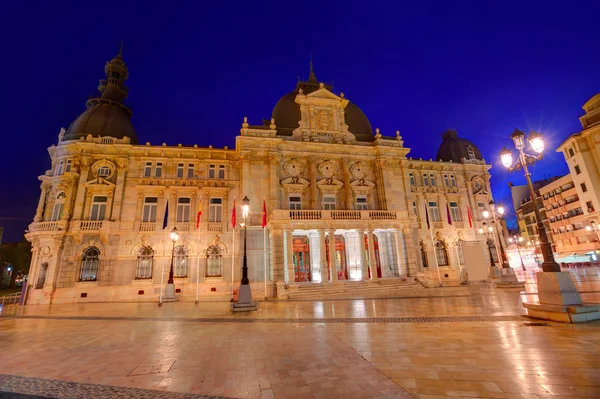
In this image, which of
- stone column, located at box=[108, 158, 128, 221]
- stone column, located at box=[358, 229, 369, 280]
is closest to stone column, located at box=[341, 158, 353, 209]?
stone column, located at box=[358, 229, 369, 280]

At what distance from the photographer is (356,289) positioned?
2258 cm

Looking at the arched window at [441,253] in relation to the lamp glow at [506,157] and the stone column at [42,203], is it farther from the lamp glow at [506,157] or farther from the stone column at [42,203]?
the stone column at [42,203]

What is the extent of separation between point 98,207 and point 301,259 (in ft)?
67.9

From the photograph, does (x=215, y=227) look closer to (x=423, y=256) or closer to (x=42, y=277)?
(x=42, y=277)

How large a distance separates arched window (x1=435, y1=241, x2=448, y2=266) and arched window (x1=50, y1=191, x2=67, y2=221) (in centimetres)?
Answer: 4064

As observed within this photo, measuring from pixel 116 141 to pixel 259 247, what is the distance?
61.9 ft

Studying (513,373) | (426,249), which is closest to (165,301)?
(513,373)

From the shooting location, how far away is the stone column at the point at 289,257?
2289 centimetres

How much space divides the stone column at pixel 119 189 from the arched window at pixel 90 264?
3.44m

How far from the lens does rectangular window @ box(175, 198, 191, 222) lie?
2700 cm

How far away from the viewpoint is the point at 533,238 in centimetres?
6788

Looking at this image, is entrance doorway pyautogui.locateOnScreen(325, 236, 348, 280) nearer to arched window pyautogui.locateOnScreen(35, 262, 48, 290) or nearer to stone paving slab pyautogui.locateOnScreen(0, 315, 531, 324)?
stone paving slab pyautogui.locateOnScreen(0, 315, 531, 324)

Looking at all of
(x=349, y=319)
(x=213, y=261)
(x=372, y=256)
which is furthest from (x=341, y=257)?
(x=349, y=319)

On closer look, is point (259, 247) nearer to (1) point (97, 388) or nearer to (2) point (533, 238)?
(1) point (97, 388)
